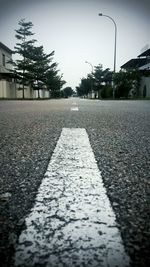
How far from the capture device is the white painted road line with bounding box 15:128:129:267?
602 mm

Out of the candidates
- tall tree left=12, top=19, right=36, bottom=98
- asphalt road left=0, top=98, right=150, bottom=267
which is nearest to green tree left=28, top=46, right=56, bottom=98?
tall tree left=12, top=19, right=36, bottom=98

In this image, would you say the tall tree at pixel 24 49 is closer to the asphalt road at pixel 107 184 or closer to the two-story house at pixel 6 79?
the two-story house at pixel 6 79

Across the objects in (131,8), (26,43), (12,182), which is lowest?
(12,182)

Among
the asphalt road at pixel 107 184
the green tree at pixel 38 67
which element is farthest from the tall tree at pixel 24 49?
the asphalt road at pixel 107 184

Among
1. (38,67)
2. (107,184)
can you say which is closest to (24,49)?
(38,67)

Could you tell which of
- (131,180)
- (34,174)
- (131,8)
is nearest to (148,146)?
(131,180)

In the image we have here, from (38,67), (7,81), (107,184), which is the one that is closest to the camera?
(107,184)

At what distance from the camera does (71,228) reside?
2.42 feet

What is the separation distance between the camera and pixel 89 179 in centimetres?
120

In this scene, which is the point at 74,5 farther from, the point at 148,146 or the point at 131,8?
the point at 148,146

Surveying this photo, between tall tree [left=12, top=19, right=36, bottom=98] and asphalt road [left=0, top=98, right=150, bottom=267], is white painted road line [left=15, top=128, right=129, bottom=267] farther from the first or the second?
tall tree [left=12, top=19, right=36, bottom=98]

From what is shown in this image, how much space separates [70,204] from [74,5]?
660 ft

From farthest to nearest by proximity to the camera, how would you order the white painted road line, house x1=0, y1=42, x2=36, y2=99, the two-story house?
house x1=0, y1=42, x2=36, y2=99 → the two-story house → the white painted road line

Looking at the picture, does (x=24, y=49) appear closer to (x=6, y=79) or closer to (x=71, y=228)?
(x=6, y=79)
